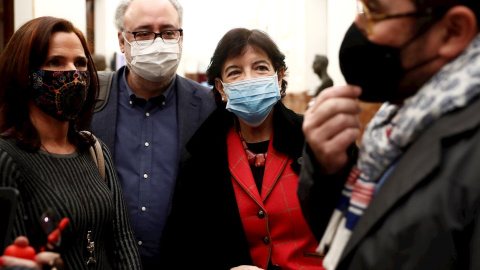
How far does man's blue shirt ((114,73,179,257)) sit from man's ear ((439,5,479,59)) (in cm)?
182

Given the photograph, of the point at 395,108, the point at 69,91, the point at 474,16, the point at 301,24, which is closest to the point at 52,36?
the point at 69,91

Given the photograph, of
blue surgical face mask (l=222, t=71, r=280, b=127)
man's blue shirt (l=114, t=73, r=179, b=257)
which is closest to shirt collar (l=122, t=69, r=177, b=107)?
man's blue shirt (l=114, t=73, r=179, b=257)

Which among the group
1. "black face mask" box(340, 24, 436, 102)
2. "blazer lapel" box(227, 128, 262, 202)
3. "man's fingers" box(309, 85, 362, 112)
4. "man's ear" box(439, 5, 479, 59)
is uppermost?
"man's ear" box(439, 5, 479, 59)

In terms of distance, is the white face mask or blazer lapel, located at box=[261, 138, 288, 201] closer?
blazer lapel, located at box=[261, 138, 288, 201]

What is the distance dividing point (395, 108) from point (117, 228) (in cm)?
150

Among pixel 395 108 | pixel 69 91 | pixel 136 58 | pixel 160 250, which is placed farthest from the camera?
pixel 136 58

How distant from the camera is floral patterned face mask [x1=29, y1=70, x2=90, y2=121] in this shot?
1.95m

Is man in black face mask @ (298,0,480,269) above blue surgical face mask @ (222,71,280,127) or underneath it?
above

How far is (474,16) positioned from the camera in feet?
3.29

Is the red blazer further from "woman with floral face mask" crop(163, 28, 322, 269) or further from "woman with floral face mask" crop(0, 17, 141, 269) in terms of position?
"woman with floral face mask" crop(0, 17, 141, 269)

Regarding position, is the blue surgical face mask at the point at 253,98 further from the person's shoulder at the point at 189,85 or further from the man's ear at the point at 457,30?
the man's ear at the point at 457,30

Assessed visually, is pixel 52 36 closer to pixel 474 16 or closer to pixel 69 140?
pixel 69 140

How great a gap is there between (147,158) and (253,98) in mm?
710

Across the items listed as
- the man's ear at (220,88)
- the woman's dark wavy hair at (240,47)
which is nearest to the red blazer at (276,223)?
the man's ear at (220,88)
